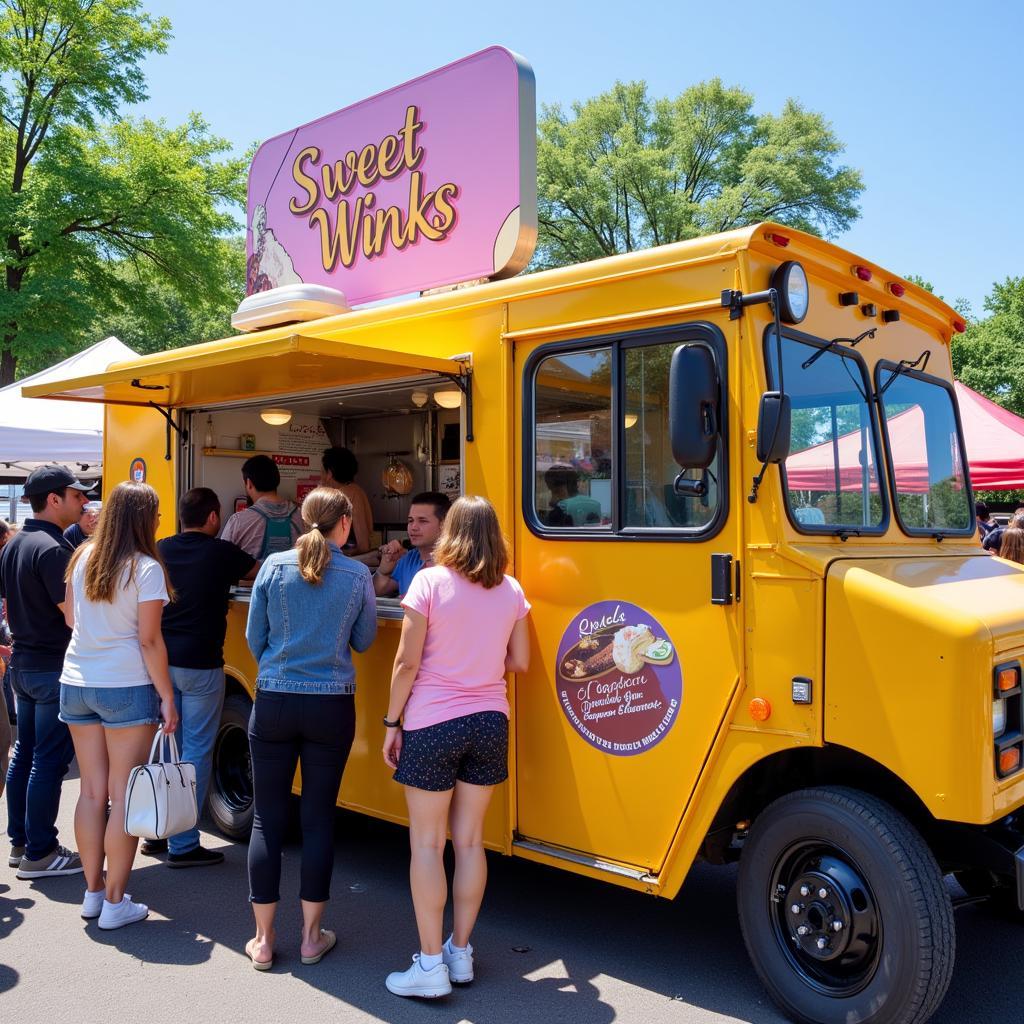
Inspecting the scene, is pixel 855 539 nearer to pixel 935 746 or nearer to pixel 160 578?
pixel 935 746

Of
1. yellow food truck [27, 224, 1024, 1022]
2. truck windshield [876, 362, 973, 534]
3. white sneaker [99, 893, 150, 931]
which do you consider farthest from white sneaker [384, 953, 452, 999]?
truck windshield [876, 362, 973, 534]

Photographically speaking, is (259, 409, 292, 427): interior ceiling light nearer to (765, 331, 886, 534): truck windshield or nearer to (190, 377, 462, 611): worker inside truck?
(190, 377, 462, 611): worker inside truck

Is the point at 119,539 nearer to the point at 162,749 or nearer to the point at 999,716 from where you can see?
the point at 162,749

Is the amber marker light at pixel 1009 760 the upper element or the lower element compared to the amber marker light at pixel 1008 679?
lower

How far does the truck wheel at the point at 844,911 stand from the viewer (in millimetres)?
3160

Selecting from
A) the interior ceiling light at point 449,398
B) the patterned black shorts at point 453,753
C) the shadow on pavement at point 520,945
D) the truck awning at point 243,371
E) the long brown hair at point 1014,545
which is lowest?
the shadow on pavement at point 520,945

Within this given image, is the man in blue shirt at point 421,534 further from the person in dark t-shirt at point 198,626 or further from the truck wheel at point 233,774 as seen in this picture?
the truck wheel at point 233,774

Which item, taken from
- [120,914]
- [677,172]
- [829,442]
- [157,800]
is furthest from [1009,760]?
[677,172]

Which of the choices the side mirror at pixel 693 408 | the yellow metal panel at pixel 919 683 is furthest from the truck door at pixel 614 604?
the yellow metal panel at pixel 919 683

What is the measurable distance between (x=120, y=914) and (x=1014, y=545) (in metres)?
A: 6.15

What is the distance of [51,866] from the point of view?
506cm

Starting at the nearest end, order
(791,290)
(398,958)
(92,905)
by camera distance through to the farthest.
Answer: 1. (791,290)
2. (398,958)
3. (92,905)

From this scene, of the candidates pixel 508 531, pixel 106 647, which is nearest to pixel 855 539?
pixel 508 531

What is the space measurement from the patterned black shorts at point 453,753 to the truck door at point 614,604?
36cm
